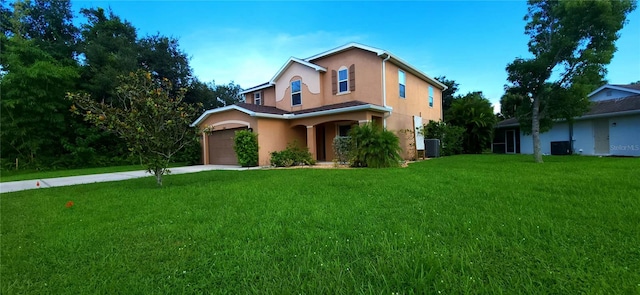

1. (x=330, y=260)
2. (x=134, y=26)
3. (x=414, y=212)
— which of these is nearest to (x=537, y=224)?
(x=414, y=212)

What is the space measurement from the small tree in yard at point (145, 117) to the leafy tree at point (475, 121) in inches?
719

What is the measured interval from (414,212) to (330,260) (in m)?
1.83

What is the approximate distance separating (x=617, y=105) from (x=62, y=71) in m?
31.2

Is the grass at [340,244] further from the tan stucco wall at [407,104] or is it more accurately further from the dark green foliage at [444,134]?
the dark green foliage at [444,134]

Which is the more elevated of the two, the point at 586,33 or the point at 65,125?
the point at 586,33

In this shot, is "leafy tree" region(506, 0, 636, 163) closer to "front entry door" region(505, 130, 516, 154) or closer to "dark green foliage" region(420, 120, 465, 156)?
"dark green foliage" region(420, 120, 465, 156)

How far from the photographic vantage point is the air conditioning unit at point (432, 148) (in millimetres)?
16062

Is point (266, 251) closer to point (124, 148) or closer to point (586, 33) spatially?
point (586, 33)

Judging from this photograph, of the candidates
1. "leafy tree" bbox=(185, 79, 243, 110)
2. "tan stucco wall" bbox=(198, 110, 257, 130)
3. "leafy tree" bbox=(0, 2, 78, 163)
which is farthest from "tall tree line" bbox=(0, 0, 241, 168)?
"tan stucco wall" bbox=(198, 110, 257, 130)

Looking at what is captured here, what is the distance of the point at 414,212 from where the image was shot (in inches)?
148

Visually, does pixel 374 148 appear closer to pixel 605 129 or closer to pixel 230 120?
pixel 230 120

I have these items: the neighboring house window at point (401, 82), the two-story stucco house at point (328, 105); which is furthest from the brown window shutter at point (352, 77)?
the neighboring house window at point (401, 82)

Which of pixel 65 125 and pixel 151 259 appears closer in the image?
pixel 151 259

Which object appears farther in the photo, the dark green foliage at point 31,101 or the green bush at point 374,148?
the dark green foliage at point 31,101
